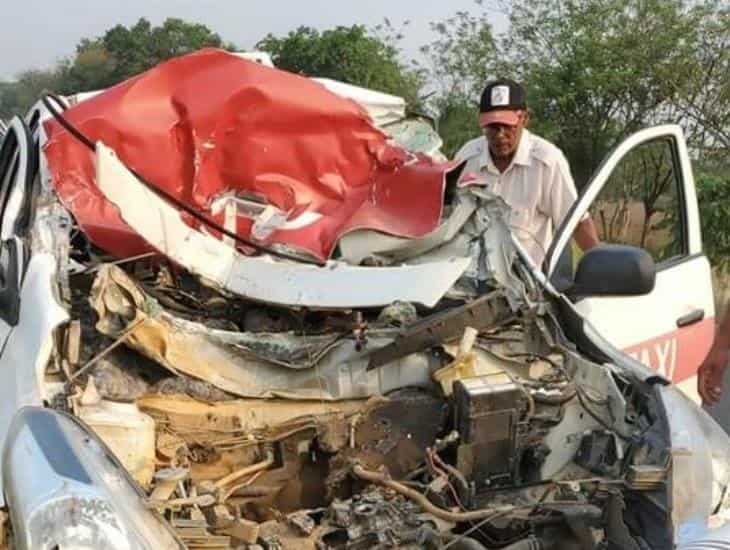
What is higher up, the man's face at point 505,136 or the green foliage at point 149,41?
the green foliage at point 149,41

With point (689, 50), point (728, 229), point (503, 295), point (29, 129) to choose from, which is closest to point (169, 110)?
point (29, 129)

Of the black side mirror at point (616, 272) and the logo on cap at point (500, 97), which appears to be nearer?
the black side mirror at point (616, 272)

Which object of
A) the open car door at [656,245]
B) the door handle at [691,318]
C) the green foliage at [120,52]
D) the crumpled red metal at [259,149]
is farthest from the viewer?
the green foliage at [120,52]

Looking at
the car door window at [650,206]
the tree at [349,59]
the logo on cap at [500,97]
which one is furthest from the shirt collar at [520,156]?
the tree at [349,59]

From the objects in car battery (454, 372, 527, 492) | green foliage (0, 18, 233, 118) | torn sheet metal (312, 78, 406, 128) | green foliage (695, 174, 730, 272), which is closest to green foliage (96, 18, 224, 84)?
green foliage (0, 18, 233, 118)

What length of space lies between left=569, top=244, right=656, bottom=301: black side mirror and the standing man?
35.2 inches

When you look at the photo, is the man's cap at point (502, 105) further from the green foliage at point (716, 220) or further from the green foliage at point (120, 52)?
the green foliage at point (120, 52)

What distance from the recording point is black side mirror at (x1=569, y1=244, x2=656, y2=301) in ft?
12.9

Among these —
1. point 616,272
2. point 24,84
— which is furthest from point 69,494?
point 24,84

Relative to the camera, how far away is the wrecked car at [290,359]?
9.45 ft

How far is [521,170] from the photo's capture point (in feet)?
17.0

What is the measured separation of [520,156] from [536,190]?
0.21m

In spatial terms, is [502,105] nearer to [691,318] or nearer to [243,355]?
[691,318]

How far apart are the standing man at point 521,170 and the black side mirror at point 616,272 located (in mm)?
893
